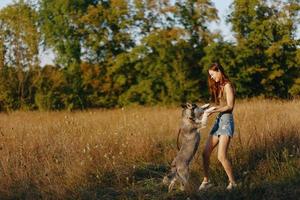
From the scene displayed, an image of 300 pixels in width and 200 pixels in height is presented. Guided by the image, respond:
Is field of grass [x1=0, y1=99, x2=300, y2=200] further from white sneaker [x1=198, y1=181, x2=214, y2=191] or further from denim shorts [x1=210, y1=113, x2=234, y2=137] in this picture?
denim shorts [x1=210, y1=113, x2=234, y2=137]

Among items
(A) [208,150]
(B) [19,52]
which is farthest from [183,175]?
(B) [19,52]

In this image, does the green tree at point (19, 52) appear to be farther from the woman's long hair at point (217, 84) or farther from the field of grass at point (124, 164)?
the woman's long hair at point (217, 84)

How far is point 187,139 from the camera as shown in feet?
25.7

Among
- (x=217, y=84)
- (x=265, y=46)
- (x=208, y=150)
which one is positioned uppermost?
(x=265, y=46)

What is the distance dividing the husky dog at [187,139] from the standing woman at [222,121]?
0.84 feet

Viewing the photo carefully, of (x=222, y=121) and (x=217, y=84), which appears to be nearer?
(x=222, y=121)

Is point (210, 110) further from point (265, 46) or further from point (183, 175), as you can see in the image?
point (265, 46)

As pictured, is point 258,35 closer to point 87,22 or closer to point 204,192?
point 87,22

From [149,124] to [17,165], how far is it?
5.08 meters

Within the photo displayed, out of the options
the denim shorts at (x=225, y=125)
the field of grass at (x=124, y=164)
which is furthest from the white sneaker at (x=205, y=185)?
the denim shorts at (x=225, y=125)

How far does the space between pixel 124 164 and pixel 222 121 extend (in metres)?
2.30

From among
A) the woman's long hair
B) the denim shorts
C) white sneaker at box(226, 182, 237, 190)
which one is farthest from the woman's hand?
white sneaker at box(226, 182, 237, 190)

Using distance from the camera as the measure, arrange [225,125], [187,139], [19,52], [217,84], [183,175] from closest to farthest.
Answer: [183,175] → [187,139] → [225,125] → [217,84] → [19,52]

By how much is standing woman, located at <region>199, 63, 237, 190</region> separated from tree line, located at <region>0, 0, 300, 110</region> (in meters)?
21.0
